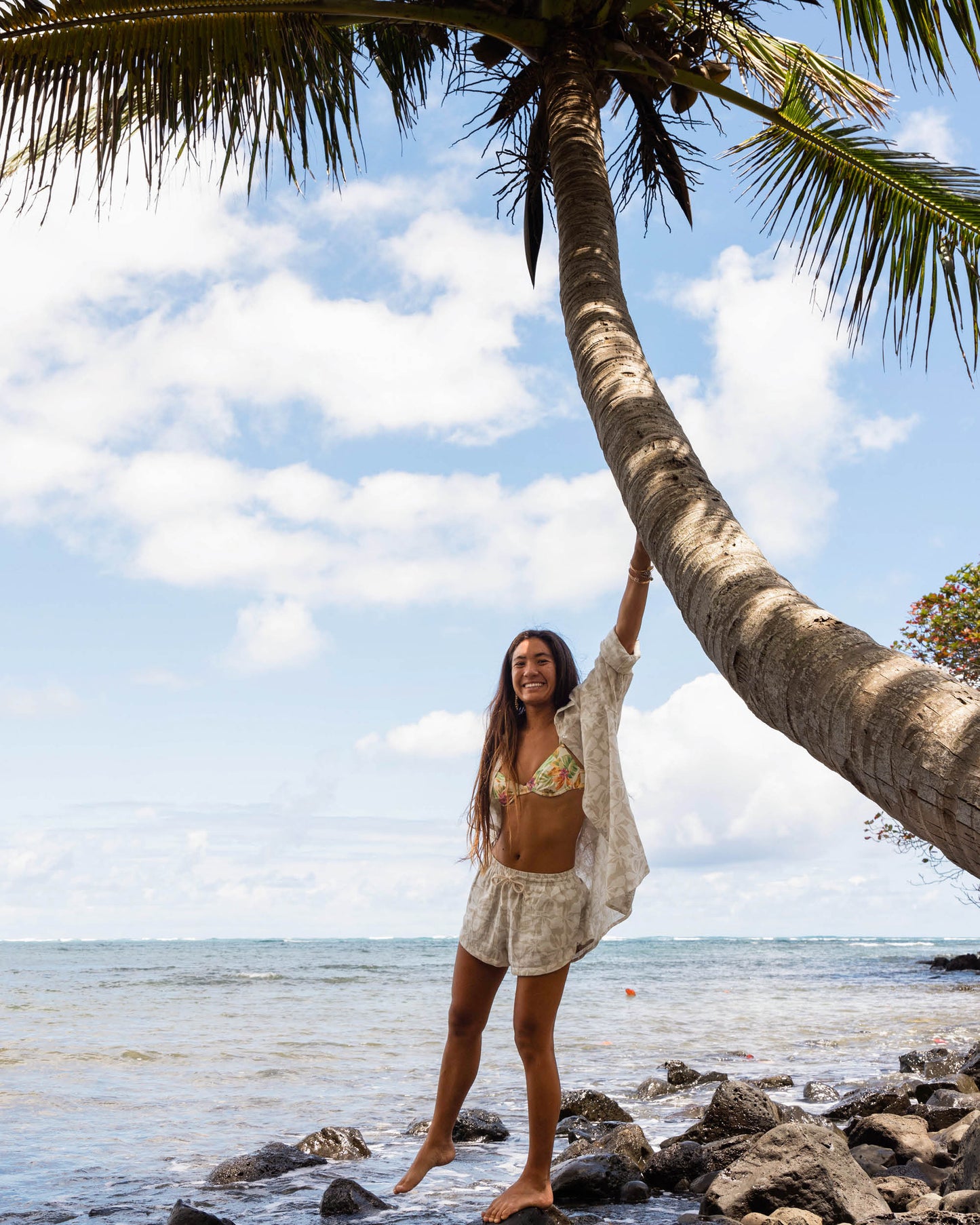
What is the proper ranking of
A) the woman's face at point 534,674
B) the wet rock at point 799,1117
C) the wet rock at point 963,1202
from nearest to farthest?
the wet rock at point 963,1202, the woman's face at point 534,674, the wet rock at point 799,1117

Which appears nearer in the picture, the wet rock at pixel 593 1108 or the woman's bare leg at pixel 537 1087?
the woman's bare leg at pixel 537 1087

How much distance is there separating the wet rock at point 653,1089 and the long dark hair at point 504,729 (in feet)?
13.5

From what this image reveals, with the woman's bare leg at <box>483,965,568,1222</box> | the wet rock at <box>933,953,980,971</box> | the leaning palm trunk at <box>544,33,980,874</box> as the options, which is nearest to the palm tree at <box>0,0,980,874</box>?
the leaning palm trunk at <box>544,33,980,874</box>

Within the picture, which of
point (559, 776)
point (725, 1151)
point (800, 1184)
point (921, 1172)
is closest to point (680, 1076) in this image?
point (725, 1151)

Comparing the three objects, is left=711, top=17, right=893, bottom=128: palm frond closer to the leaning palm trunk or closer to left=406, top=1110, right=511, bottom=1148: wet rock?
the leaning palm trunk

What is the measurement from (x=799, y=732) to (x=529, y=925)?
236cm

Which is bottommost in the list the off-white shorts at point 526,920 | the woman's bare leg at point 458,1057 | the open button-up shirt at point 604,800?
the woman's bare leg at point 458,1057

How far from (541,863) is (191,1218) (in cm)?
188

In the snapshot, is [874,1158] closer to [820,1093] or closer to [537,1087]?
[537,1087]

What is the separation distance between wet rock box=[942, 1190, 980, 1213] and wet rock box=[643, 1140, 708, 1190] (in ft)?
4.28

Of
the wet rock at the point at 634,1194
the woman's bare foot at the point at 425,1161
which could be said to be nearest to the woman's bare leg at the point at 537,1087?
the woman's bare foot at the point at 425,1161

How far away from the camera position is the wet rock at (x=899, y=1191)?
13.8 ft

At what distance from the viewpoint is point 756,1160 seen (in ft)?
13.9

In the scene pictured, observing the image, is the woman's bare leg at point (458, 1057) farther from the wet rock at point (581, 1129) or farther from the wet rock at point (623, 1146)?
the wet rock at point (581, 1129)
